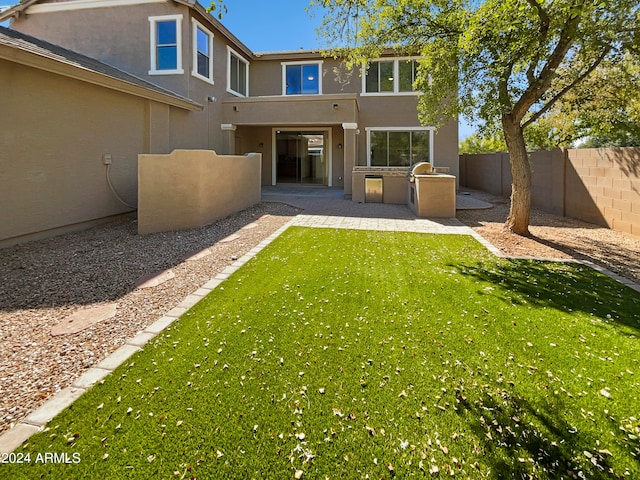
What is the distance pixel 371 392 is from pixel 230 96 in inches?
674

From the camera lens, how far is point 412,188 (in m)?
13.1

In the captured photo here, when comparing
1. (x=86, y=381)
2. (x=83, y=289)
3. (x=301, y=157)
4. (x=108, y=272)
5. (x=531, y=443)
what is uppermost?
(x=301, y=157)

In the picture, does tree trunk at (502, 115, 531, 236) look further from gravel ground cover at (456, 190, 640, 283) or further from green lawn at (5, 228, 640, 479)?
green lawn at (5, 228, 640, 479)

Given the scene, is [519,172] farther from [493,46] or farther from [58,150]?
[58,150]

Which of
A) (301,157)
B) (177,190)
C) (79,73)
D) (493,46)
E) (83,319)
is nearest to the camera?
(83,319)

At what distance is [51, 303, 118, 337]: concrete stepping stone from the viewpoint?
4176 millimetres

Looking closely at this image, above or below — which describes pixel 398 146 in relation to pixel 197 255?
above

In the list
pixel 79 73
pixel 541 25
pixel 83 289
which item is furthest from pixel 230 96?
pixel 83 289

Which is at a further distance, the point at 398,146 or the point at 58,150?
the point at 398,146

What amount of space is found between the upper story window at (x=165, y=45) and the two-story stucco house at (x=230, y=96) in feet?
0.12

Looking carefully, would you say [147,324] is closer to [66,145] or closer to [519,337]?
[519,337]

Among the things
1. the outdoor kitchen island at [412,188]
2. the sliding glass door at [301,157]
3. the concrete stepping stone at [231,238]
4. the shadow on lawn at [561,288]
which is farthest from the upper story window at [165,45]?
the shadow on lawn at [561,288]

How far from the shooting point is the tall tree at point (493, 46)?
6902 mm

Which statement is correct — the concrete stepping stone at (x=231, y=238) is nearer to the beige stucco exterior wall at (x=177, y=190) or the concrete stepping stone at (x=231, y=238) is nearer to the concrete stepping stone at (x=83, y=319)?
the beige stucco exterior wall at (x=177, y=190)
